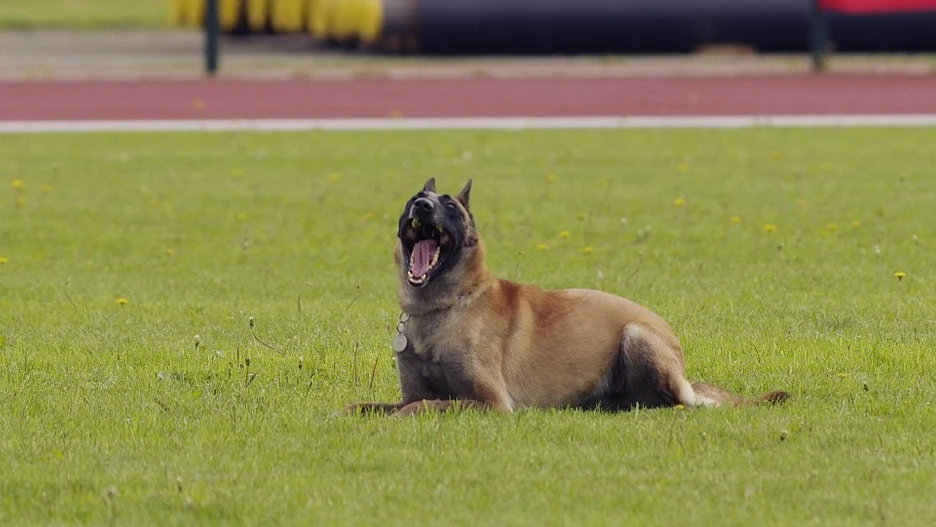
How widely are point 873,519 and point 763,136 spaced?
480 inches

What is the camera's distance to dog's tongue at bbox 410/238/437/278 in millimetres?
6531

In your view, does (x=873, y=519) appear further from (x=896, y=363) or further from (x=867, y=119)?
(x=867, y=119)

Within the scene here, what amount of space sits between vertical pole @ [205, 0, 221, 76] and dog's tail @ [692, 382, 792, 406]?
17228 millimetres

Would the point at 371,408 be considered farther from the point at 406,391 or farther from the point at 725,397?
the point at 725,397

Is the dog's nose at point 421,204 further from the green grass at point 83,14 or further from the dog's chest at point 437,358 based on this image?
the green grass at point 83,14

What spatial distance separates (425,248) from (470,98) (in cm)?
1436

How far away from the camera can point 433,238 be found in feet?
21.6

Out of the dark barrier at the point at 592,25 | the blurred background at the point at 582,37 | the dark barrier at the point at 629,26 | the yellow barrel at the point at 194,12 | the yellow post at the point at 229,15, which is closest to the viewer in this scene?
the blurred background at the point at 582,37

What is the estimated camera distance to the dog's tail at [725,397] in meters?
6.81

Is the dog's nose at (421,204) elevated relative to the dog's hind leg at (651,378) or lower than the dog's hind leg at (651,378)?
elevated

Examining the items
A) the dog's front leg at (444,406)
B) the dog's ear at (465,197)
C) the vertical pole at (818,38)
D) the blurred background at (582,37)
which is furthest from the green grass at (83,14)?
the dog's front leg at (444,406)

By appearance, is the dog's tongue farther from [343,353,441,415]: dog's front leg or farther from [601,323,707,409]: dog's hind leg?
[601,323,707,409]: dog's hind leg

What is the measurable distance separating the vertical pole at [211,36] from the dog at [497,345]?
1704cm

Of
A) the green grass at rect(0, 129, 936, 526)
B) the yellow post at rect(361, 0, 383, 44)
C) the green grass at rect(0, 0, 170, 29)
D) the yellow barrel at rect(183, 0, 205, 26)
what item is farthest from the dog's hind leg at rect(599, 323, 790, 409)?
the green grass at rect(0, 0, 170, 29)
